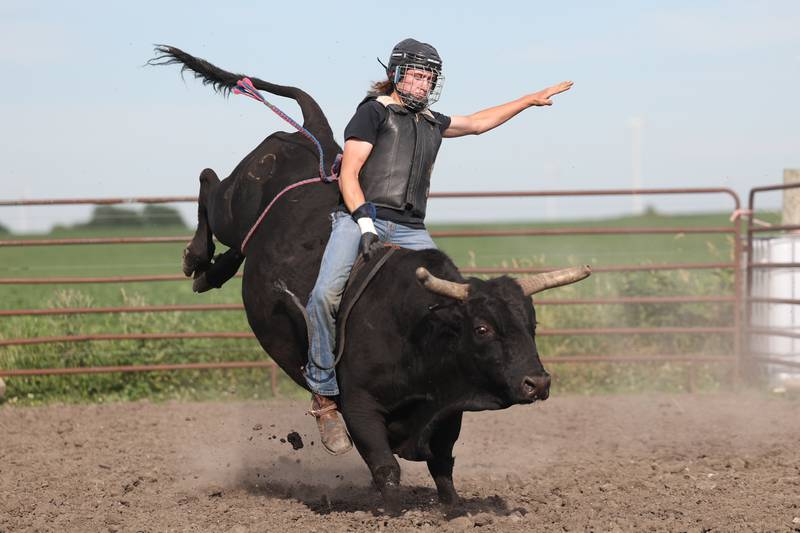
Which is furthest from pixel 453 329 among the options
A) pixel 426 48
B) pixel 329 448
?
pixel 426 48

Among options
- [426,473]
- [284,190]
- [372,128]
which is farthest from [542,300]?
[372,128]

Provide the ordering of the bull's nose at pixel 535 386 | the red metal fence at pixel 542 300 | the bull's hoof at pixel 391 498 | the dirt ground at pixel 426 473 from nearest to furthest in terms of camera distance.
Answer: the bull's nose at pixel 535 386, the bull's hoof at pixel 391 498, the dirt ground at pixel 426 473, the red metal fence at pixel 542 300

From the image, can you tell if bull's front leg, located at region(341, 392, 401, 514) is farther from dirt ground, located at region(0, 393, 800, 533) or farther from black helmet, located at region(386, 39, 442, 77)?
black helmet, located at region(386, 39, 442, 77)

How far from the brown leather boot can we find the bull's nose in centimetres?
115

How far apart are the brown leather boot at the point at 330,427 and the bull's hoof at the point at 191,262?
1870 mm

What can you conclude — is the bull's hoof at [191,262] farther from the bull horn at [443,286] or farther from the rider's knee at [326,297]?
the bull horn at [443,286]

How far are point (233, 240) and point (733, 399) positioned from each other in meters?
5.26

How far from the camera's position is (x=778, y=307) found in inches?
393

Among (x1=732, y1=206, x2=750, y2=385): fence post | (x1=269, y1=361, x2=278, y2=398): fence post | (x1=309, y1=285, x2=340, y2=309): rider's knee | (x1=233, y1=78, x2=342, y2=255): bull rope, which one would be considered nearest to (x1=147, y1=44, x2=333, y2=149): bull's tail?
(x1=233, y1=78, x2=342, y2=255): bull rope

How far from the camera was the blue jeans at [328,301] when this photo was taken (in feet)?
15.9

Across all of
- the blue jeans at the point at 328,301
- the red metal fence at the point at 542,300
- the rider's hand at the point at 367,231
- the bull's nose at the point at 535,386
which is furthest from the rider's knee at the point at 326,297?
the red metal fence at the point at 542,300

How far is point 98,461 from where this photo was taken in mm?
6758

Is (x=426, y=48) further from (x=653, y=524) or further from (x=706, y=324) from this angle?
(x=706, y=324)

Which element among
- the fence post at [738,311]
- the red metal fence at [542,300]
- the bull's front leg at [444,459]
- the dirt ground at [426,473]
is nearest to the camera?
the dirt ground at [426,473]
